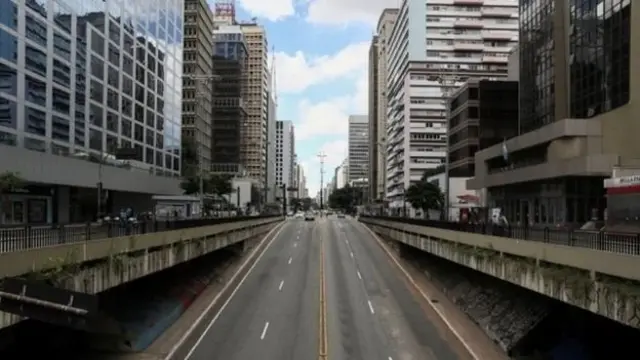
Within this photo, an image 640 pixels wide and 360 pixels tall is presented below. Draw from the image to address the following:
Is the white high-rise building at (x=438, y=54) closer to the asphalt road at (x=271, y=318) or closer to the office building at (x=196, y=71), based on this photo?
the office building at (x=196, y=71)

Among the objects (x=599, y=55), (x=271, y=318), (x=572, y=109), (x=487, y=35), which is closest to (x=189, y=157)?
(x=487, y=35)

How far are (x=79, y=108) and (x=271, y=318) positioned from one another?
137 feet

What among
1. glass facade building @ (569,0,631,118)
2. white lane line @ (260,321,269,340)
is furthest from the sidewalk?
glass facade building @ (569,0,631,118)

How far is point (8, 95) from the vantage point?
5325 cm

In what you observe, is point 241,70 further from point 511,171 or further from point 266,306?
point 266,306

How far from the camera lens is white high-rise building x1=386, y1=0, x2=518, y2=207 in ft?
488

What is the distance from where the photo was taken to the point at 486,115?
101750 millimetres

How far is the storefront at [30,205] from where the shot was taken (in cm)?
5293

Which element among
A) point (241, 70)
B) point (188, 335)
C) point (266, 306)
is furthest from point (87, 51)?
point (241, 70)

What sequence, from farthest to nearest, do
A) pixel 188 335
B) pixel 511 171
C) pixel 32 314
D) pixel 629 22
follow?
1. pixel 511 171
2. pixel 629 22
3. pixel 188 335
4. pixel 32 314

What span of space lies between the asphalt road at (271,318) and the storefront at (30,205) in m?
19.5

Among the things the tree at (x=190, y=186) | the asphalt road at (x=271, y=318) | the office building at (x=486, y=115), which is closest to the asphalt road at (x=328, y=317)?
the asphalt road at (x=271, y=318)

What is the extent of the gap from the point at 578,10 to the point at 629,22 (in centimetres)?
911

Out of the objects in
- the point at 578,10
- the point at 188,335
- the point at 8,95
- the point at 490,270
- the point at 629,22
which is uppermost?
the point at 578,10
